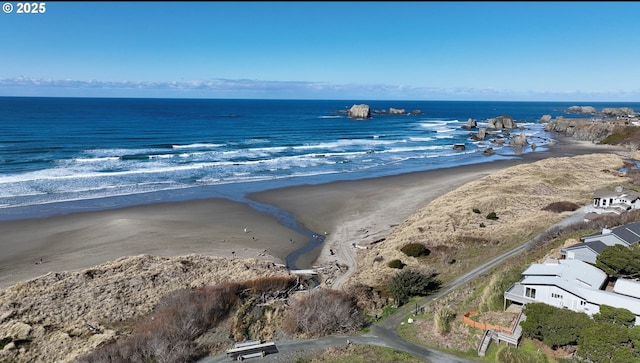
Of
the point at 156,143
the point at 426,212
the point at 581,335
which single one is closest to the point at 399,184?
the point at 426,212

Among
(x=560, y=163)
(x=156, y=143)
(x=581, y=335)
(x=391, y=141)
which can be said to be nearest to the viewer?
(x=581, y=335)

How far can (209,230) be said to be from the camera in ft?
112

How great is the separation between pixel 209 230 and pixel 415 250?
15890mm

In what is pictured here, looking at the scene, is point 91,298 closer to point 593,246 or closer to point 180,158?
point 593,246

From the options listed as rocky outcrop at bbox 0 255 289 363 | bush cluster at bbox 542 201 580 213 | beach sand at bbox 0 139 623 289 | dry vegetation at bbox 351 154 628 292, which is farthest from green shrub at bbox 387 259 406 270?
bush cluster at bbox 542 201 580 213

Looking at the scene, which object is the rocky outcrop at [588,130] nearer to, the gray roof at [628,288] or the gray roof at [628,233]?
the gray roof at [628,233]

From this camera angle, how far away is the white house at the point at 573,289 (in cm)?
1808

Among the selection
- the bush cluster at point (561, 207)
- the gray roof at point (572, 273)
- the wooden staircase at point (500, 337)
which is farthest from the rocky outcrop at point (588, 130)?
the wooden staircase at point (500, 337)

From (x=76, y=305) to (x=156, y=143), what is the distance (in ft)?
192

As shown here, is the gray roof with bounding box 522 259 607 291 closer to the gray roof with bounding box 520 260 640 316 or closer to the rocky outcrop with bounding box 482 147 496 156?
the gray roof with bounding box 520 260 640 316

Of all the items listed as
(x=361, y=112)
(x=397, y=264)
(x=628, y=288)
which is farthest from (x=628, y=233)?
(x=361, y=112)

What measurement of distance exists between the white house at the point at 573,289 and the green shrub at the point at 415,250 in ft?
26.0

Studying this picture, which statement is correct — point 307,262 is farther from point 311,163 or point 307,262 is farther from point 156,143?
point 156,143

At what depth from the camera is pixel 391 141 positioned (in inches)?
3669
